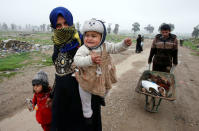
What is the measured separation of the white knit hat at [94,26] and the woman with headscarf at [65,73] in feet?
0.65

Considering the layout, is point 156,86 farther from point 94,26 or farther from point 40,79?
point 40,79

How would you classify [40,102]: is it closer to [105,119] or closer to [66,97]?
[66,97]

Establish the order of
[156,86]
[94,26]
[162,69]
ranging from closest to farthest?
[94,26] → [156,86] → [162,69]

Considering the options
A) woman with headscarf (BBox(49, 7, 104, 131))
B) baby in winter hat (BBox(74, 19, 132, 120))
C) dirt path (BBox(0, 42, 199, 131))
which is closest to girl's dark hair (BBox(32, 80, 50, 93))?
woman with headscarf (BBox(49, 7, 104, 131))

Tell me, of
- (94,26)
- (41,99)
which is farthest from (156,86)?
(41,99)

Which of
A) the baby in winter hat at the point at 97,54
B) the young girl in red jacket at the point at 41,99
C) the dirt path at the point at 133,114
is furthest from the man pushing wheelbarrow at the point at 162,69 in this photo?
the young girl in red jacket at the point at 41,99

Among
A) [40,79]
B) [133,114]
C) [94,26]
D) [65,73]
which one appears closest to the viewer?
[94,26]

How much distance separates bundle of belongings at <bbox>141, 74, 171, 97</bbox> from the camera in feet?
9.42

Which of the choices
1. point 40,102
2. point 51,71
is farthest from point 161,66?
point 51,71

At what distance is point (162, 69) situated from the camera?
144 inches

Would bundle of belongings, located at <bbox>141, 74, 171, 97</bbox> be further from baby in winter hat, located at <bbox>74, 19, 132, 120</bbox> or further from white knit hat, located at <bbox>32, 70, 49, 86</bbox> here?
white knit hat, located at <bbox>32, 70, 49, 86</bbox>

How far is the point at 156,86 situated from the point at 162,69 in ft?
3.09

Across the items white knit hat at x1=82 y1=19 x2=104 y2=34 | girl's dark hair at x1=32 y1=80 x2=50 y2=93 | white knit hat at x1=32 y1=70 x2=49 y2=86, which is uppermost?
white knit hat at x1=82 y1=19 x2=104 y2=34

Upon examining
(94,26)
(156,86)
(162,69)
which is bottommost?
(156,86)
